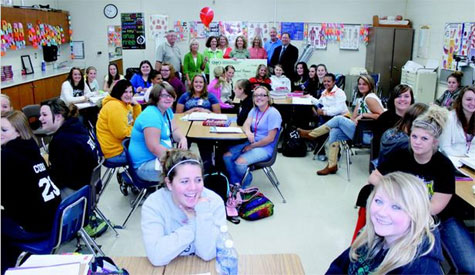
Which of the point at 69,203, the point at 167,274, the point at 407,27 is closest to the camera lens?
the point at 167,274

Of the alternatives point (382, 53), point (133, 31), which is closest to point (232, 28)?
point (133, 31)

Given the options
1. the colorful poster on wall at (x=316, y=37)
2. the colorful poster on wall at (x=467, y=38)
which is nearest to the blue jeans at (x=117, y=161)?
the colorful poster on wall at (x=467, y=38)

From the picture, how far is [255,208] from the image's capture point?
3842 mm

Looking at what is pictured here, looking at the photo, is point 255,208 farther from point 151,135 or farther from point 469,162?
point 469,162

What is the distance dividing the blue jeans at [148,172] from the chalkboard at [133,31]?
4.73m

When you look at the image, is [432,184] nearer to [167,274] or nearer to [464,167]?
[464,167]

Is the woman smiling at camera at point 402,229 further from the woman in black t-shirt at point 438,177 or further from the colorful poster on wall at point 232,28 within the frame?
the colorful poster on wall at point 232,28

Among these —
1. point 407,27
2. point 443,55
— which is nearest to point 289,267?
point 443,55

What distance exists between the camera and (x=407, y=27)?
9039 mm

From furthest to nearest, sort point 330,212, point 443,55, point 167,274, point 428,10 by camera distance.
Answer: point 428,10, point 443,55, point 330,212, point 167,274

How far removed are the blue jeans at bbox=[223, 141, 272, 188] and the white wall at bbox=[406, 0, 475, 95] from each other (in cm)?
489

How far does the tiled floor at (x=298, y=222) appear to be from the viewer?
3311 mm

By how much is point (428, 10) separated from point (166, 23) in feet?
17.6

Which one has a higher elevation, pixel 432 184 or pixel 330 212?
pixel 432 184
